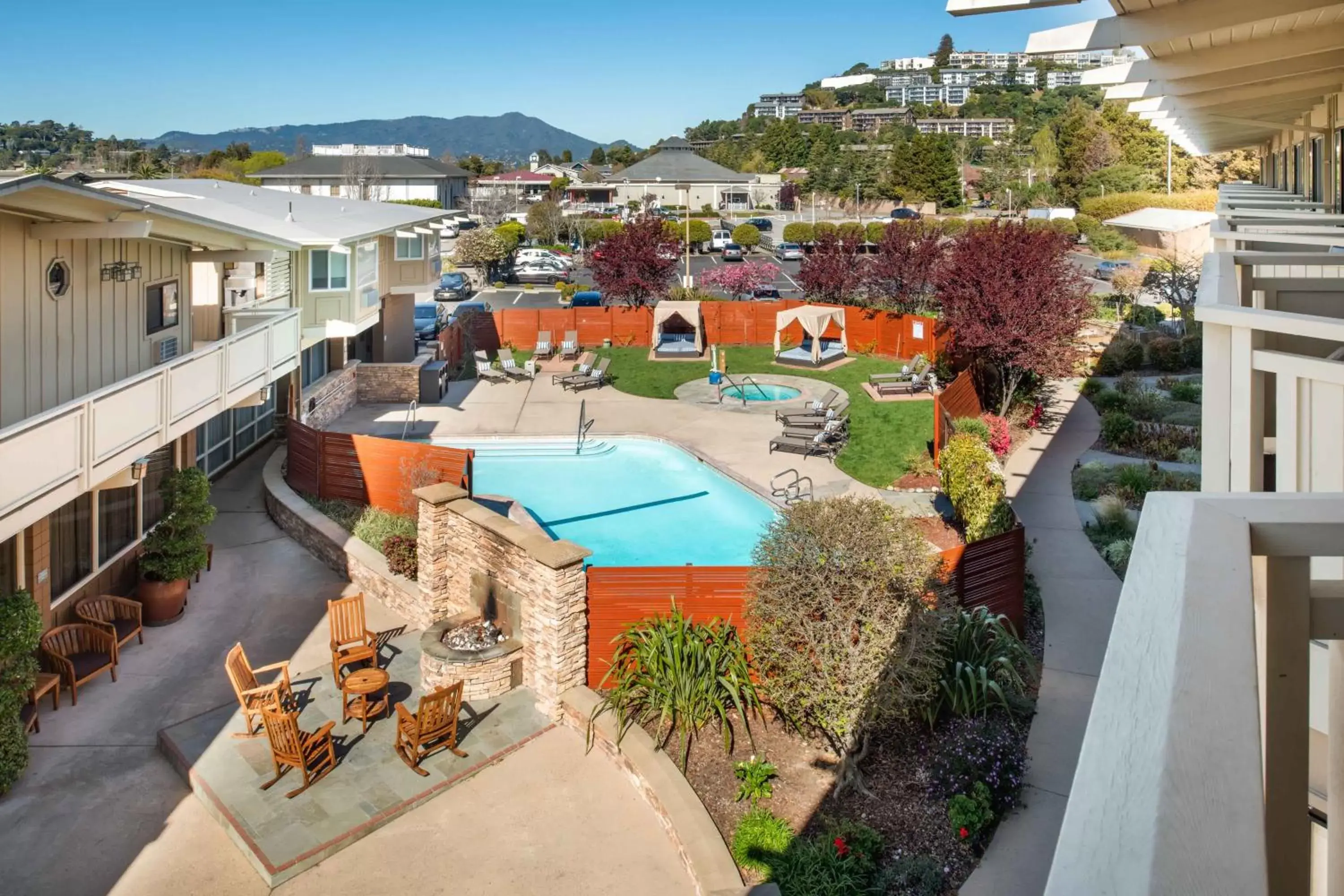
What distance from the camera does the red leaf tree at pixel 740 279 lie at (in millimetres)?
40781

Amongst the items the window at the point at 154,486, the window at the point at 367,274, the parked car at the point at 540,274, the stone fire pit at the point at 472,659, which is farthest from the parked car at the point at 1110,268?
the window at the point at 154,486

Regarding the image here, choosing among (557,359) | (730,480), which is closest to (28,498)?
(730,480)

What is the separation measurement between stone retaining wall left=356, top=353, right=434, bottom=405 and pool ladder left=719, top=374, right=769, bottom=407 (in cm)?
791

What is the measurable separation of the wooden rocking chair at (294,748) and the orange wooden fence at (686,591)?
9.81 feet

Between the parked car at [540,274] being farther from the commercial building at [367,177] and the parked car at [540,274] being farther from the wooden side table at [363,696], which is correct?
the wooden side table at [363,696]

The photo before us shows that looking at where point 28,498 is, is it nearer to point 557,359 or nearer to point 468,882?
point 468,882

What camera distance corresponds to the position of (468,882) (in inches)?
359

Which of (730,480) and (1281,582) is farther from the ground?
(1281,582)

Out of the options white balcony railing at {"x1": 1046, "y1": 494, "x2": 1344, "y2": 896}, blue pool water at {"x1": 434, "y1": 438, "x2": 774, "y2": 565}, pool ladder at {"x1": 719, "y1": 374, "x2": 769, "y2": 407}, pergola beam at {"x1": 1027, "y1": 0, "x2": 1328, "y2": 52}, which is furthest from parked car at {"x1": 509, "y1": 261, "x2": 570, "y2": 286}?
white balcony railing at {"x1": 1046, "y1": 494, "x2": 1344, "y2": 896}

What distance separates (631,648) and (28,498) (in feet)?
20.1

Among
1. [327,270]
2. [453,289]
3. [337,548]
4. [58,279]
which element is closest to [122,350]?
[58,279]

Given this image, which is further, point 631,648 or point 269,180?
point 269,180

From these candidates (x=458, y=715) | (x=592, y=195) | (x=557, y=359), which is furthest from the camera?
(x=592, y=195)

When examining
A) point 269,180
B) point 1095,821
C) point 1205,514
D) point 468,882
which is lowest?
point 468,882
